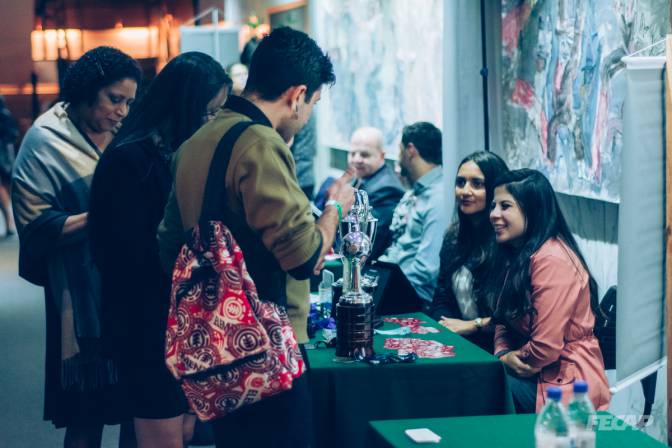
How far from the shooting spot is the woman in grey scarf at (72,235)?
2.80 m

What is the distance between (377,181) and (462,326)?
1717 mm

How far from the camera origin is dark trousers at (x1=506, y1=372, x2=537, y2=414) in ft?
10.4

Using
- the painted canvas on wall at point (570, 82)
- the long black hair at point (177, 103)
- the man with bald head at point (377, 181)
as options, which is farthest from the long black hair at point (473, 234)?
the long black hair at point (177, 103)

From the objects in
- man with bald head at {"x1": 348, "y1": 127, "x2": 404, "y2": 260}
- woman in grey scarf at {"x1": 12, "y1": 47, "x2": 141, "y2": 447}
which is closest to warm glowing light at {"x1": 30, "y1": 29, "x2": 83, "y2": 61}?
man with bald head at {"x1": 348, "y1": 127, "x2": 404, "y2": 260}

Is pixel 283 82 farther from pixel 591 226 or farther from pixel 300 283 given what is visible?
pixel 591 226

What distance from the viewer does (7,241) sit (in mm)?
10102

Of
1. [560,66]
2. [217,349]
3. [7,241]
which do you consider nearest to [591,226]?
[560,66]

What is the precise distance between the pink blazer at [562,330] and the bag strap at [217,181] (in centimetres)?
145

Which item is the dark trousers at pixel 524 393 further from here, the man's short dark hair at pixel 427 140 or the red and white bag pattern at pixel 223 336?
the man's short dark hair at pixel 427 140

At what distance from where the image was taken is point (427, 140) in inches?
186

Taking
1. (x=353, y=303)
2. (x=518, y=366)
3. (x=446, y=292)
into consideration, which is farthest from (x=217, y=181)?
(x=446, y=292)

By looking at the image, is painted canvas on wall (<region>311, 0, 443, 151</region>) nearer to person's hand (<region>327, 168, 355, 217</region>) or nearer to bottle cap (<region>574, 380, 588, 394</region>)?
person's hand (<region>327, 168, 355, 217</region>)

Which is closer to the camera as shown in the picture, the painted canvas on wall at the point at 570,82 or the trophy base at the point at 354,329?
the trophy base at the point at 354,329

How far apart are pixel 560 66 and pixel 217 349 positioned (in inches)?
96.5
